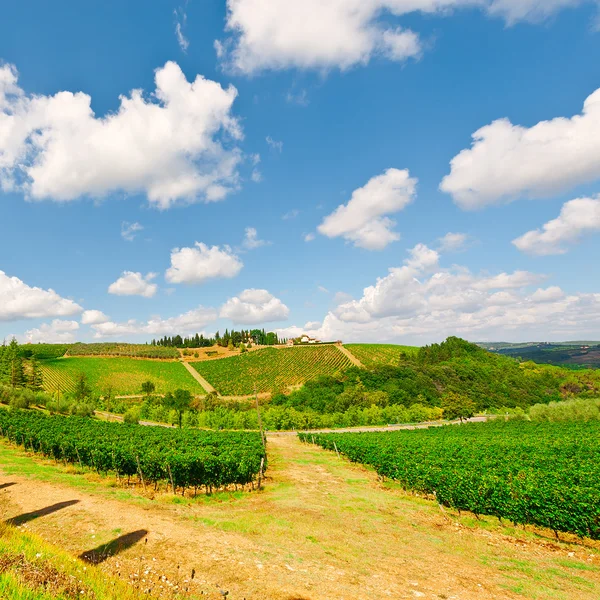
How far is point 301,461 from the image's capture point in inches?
1554

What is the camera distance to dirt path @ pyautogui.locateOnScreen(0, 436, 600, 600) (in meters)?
11.1

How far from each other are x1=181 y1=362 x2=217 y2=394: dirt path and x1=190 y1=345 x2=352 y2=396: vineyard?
6.20ft

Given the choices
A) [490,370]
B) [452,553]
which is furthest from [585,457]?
[490,370]

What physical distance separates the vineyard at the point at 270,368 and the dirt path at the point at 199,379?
6.20ft

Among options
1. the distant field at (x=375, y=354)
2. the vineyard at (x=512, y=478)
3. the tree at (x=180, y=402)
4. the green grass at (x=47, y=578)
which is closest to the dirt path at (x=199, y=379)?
the tree at (x=180, y=402)

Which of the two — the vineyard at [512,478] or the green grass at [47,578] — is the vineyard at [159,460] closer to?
the vineyard at [512,478]

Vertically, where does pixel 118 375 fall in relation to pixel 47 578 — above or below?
below

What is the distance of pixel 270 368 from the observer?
143 metres

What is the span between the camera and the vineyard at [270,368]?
126m

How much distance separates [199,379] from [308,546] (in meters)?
134

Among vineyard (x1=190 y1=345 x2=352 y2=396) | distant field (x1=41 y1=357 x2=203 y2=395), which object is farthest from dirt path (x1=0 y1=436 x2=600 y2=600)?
distant field (x1=41 y1=357 x2=203 y2=395)

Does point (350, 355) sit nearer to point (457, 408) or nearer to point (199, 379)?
point (199, 379)

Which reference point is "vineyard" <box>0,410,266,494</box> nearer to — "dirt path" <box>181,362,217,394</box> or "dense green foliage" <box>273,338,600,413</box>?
"dense green foliage" <box>273,338,600,413</box>

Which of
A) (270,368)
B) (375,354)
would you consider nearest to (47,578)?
(270,368)
